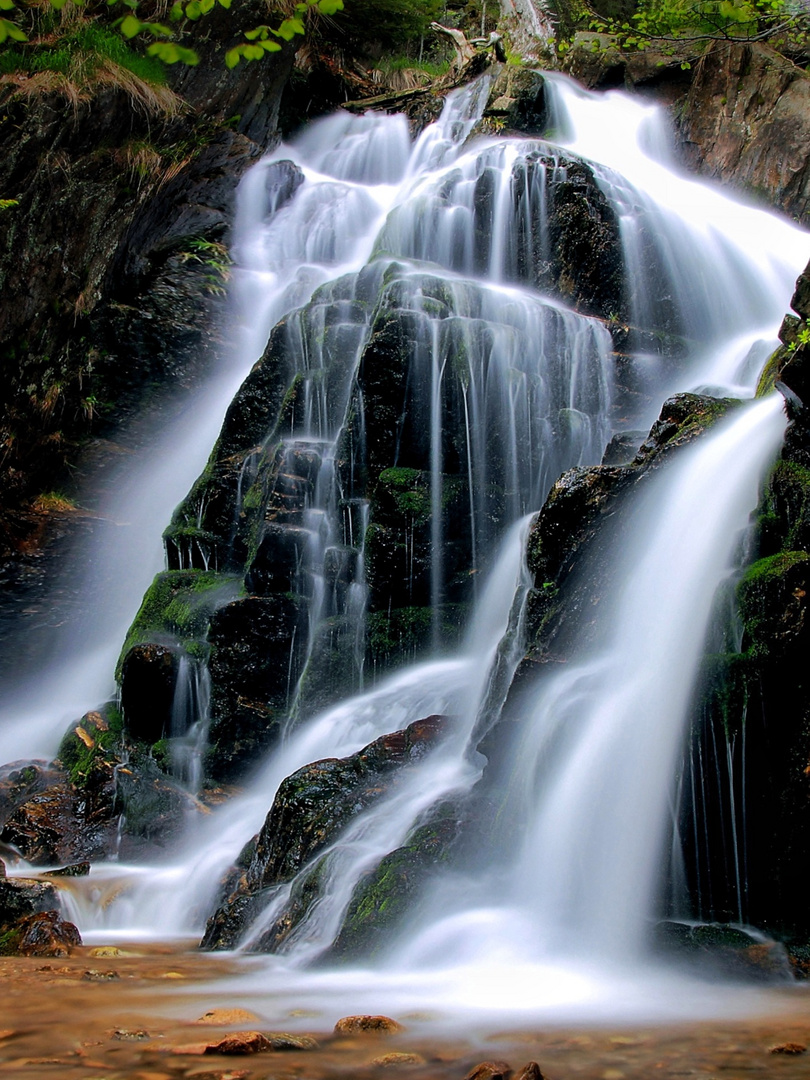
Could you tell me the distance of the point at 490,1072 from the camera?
2299mm

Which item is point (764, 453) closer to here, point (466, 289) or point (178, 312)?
point (466, 289)

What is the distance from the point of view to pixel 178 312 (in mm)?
14383

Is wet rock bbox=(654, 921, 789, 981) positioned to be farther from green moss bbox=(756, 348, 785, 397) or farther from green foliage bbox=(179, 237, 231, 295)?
green foliage bbox=(179, 237, 231, 295)

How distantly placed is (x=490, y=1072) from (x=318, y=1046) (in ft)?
2.09

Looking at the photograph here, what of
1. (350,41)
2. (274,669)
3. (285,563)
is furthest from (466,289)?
(350,41)

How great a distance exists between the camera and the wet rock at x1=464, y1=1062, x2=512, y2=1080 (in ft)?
7.48

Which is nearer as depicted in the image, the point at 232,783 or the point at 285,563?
the point at 232,783

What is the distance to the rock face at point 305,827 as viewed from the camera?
508cm

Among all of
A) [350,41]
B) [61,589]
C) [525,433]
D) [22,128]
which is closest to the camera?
[525,433]

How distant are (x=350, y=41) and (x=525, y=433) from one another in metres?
17.2

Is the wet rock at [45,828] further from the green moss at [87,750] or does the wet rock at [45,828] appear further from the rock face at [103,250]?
the rock face at [103,250]

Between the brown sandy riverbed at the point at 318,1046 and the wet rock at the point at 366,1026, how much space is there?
4cm

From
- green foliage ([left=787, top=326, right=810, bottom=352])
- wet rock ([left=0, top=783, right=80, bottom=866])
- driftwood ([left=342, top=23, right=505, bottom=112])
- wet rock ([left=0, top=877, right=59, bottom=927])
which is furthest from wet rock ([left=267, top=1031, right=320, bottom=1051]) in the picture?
driftwood ([left=342, top=23, right=505, bottom=112])

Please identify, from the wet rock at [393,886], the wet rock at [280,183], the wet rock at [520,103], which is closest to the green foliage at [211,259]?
the wet rock at [280,183]
